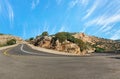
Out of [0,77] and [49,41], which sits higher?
[49,41]

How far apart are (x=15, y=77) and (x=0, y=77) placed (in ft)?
2.29

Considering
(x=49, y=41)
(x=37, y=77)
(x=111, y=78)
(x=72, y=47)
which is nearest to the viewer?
(x=111, y=78)

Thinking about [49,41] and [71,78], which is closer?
[71,78]

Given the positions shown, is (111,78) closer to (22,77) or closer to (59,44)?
(22,77)

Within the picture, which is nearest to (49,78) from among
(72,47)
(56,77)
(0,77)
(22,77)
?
(56,77)

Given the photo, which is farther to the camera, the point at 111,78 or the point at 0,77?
the point at 0,77

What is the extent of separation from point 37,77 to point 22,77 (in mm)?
713

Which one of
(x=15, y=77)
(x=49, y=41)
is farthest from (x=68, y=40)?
(x=15, y=77)

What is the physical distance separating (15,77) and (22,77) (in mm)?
330

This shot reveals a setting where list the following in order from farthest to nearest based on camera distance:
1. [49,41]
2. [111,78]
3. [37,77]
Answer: [49,41], [37,77], [111,78]

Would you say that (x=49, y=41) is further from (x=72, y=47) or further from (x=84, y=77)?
(x=84, y=77)

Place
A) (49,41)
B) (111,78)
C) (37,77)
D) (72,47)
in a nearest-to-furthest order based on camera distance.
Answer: (111,78) < (37,77) < (72,47) < (49,41)

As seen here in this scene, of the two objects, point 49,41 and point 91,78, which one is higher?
point 49,41

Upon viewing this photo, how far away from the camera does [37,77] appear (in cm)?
1295
